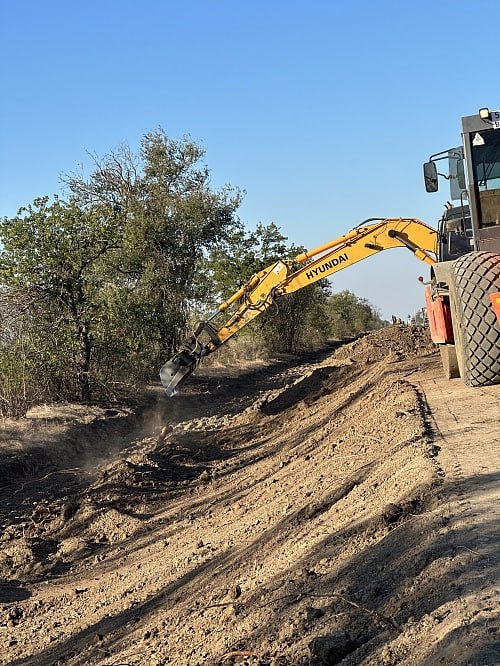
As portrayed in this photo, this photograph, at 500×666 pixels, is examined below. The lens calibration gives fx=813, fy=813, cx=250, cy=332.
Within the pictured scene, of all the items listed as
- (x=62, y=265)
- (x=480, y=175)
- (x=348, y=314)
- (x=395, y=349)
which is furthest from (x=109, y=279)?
(x=348, y=314)

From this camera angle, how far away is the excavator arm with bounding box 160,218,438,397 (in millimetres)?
14367

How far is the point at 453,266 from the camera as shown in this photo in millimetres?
10148

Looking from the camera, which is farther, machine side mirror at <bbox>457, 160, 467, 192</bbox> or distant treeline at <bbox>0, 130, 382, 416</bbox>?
distant treeline at <bbox>0, 130, 382, 416</bbox>

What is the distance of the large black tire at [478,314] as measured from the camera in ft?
31.4

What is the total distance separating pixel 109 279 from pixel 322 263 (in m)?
7.19

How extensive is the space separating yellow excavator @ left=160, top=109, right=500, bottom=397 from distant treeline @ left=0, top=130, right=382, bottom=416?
10.3ft

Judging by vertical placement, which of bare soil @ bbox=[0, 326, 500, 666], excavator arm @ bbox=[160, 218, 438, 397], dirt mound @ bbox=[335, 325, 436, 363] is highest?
excavator arm @ bbox=[160, 218, 438, 397]

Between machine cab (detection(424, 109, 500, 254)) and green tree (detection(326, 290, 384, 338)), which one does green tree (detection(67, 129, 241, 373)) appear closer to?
machine cab (detection(424, 109, 500, 254))

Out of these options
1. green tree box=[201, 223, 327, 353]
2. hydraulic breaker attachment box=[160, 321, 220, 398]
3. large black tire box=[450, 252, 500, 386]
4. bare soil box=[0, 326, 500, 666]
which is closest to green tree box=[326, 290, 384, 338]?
green tree box=[201, 223, 327, 353]

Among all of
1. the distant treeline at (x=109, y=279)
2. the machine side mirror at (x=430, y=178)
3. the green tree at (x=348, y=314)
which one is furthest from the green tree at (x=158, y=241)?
the green tree at (x=348, y=314)

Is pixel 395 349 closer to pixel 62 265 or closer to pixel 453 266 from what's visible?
pixel 62 265

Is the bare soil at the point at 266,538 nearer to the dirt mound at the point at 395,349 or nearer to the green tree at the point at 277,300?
the dirt mound at the point at 395,349

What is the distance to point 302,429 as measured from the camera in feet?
42.6

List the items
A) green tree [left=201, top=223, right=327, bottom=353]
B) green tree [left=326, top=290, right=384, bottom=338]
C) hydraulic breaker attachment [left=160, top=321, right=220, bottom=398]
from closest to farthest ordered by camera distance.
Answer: hydraulic breaker attachment [left=160, top=321, right=220, bottom=398]
green tree [left=201, top=223, right=327, bottom=353]
green tree [left=326, top=290, right=384, bottom=338]
